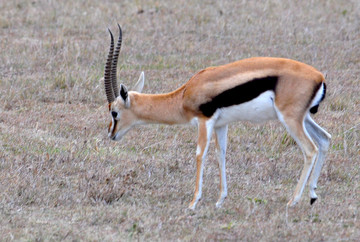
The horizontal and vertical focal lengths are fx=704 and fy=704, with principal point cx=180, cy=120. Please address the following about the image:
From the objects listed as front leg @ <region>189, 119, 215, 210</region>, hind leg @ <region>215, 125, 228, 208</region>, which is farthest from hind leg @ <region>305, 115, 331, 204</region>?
front leg @ <region>189, 119, 215, 210</region>

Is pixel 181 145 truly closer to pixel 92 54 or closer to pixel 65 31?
pixel 92 54

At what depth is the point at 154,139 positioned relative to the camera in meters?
8.44

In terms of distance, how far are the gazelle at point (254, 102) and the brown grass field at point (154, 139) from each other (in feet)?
1.45

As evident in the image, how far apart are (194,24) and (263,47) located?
2.06 metres

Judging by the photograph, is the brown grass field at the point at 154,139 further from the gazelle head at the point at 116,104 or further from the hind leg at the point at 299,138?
the gazelle head at the point at 116,104

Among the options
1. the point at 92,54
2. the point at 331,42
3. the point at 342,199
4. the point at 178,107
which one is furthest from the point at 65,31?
the point at 342,199

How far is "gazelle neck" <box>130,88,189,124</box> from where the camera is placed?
22.1 ft

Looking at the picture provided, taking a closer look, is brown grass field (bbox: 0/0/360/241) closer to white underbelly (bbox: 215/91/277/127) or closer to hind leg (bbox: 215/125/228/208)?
hind leg (bbox: 215/125/228/208)

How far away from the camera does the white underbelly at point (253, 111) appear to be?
247 inches

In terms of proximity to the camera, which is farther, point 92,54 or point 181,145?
point 92,54

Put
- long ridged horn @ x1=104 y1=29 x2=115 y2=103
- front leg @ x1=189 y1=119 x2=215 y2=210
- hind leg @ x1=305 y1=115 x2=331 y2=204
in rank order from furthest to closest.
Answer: long ridged horn @ x1=104 y1=29 x2=115 y2=103 < hind leg @ x1=305 y1=115 x2=331 y2=204 < front leg @ x1=189 y1=119 x2=215 y2=210

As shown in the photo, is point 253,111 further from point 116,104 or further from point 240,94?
point 116,104

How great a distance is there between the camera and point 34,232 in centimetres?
560

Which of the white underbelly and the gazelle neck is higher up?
the white underbelly
